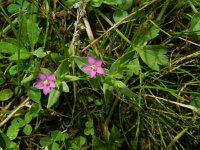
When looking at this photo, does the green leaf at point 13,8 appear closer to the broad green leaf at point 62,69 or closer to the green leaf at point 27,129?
the broad green leaf at point 62,69

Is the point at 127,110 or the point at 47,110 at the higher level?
the point at 47,110

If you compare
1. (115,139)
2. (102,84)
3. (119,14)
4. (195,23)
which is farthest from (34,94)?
(195,23)

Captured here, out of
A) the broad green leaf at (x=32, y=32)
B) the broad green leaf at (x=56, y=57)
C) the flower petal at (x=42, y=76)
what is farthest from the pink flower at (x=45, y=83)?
the broad green leaf at (x=32, y=32)

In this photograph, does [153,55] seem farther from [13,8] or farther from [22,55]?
[13,8]

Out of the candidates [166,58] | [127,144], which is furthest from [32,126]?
[166,58]

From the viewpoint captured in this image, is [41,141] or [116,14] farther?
[116,14]

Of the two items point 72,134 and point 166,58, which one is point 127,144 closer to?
point 72,134

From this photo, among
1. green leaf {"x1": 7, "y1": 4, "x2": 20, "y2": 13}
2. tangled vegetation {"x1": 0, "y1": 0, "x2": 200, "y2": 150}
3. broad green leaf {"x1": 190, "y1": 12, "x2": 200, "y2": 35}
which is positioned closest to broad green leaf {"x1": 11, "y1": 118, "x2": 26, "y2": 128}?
tangled vegetation {"x1": 0, "y1": 0, "x2": 200, "y2": 150}
